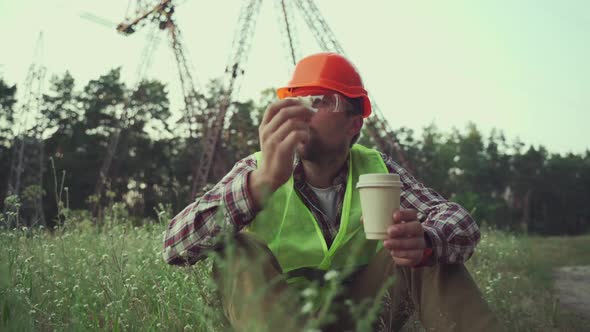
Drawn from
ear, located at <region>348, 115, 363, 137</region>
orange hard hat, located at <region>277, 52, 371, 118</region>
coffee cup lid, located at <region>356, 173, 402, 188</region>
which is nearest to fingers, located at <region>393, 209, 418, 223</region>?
coffee cup lid, located at <region>356, 173, 402, 188</region>

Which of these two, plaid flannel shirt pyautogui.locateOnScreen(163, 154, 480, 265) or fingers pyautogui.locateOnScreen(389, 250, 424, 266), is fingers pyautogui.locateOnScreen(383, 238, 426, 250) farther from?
plaid flannel shirt pyautogui.locateOnScreen(163, 154, 480, 265)

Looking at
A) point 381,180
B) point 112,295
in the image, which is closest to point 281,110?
point 381,180

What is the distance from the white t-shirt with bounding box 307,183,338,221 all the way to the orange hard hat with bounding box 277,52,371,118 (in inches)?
23.2

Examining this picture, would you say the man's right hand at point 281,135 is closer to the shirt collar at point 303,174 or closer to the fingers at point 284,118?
the fingers at point 284,118

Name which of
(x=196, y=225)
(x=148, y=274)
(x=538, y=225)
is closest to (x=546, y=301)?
(x=148, y=274)

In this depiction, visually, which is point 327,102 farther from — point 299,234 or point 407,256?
point 407,256

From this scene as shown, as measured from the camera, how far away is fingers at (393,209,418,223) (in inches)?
76.1

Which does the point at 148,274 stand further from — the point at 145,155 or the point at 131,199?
the point at 145,155

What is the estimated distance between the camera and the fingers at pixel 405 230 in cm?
195

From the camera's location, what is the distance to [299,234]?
103 inches

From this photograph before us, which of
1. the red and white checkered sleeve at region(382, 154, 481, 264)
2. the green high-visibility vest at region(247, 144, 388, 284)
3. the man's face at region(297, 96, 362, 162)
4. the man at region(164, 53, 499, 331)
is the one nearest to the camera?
the man at region(164, 53, 499, 331)

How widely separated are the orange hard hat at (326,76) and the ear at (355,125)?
0.13m

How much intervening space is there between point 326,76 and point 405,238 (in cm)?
130

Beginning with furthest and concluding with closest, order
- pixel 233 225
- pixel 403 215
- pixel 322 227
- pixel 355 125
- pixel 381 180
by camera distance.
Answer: pixel 355 125 < pixel 322 227 < pixel 233 225 < pixel 403 215 < pixel 381 180
